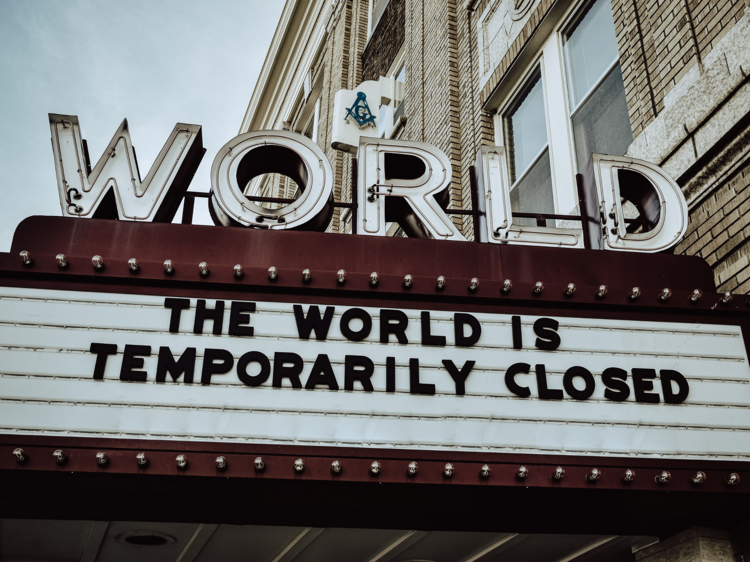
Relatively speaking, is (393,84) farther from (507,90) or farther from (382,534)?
(382,534)

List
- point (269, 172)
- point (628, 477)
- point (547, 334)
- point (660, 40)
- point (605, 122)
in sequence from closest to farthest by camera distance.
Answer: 1. point (628, 477)
2. point (547, 334)
3. point (269, 172)
4. point (660, 40)
5. point (605, 122)

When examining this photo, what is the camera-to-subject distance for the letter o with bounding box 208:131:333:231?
15.5 feet

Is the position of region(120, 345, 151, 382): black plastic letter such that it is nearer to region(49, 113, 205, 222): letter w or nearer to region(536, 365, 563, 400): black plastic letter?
region(49, 113, 205, 222): letter w

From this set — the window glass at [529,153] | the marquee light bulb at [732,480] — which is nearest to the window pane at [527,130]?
the window glass at [529,153]

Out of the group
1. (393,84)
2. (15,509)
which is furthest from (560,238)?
(393,84)

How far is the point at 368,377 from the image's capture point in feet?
13.2

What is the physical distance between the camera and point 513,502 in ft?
13.1

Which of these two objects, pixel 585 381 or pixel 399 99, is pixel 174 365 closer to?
pixel 585 381

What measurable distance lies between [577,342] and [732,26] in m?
2.75

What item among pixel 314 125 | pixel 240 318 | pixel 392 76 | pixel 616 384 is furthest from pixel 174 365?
pixel 314 125

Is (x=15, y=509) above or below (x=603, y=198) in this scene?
below

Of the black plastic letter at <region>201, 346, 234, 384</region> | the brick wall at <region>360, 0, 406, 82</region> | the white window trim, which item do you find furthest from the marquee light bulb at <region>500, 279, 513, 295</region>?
the brick wall at <region>360, 0, 406, 82</region>

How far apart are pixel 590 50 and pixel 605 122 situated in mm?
1065

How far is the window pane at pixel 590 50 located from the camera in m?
7.27
